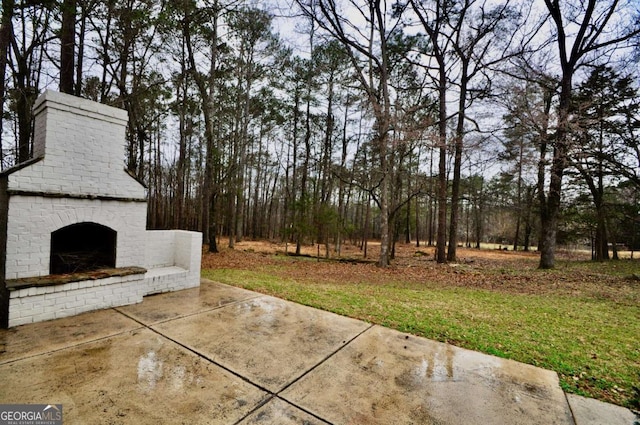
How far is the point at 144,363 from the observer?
231cm

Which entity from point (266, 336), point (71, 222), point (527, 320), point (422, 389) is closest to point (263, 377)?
point (266, 336)

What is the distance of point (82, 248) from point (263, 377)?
382 centimetres

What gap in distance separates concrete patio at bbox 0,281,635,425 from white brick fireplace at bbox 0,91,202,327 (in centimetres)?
42

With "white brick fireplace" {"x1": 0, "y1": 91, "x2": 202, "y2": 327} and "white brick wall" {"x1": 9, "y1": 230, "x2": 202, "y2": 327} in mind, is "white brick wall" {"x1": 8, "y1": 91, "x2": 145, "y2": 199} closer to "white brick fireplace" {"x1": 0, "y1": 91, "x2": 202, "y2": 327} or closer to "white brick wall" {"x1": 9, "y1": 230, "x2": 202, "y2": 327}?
"white brick fireplace" {"x1": 0, "y1": 91, "x2": 202, "y2": 327}

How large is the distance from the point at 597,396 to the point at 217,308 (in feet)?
14.2

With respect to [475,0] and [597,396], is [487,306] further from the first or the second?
[475,0]

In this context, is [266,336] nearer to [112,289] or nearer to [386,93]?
[112,289]

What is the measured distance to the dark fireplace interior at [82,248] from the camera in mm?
3670

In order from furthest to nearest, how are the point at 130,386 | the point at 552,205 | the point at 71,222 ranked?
the point at 552,205
the point at 71,222
the point at 130,386

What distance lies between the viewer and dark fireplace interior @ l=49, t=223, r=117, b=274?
367cm

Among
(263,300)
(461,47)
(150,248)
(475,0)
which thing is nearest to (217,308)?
(263,300)

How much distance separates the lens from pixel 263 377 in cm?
219

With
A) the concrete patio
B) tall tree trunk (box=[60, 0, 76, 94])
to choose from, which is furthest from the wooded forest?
the concrete patio

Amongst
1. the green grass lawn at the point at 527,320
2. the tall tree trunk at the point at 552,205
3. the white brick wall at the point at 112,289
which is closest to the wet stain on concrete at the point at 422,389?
the green grass lawn at the point at 527,320
